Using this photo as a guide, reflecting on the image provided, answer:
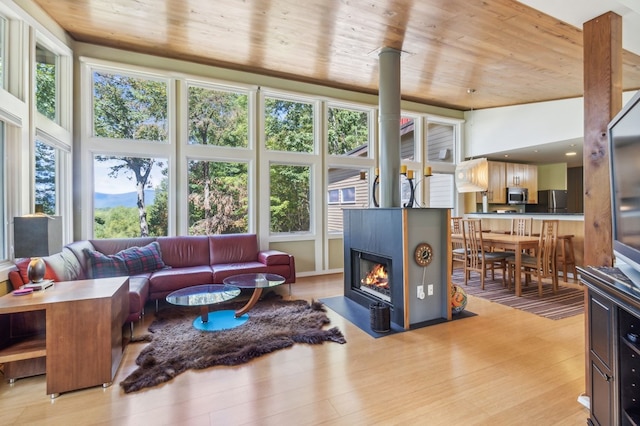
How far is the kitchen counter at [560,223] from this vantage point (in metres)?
4.97

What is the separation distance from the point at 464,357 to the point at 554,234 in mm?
2880

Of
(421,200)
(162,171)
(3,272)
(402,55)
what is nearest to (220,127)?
(162,171)

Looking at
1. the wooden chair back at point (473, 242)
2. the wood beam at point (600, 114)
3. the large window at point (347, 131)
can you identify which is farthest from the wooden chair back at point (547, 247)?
the large window at point (347, 131)

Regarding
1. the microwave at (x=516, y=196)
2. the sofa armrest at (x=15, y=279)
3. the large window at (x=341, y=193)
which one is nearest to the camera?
the sofa armrest at (x=15, y=279)

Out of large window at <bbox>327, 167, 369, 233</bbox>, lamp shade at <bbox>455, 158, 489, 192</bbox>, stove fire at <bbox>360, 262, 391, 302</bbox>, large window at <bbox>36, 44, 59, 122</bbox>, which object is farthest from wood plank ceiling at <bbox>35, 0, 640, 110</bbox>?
stove fire at <bbox>360, 262, 391, 302</bbox>

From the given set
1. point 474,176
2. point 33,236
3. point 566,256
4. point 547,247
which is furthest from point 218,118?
point 566,256

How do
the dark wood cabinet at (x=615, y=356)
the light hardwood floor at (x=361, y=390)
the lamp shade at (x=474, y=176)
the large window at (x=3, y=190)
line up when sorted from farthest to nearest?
the lamp shade at (x=474, y=176) < the large window at (x=3, y=190) < the light hardwood floor at (x=361, y=390) < the dark wood cabinet at (x=615, y=356)

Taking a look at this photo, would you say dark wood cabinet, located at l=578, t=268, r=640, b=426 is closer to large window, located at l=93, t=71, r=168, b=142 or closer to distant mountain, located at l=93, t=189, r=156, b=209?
distant mountain, located at l=93, t=189, r=156, b=209

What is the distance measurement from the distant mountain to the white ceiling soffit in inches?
188

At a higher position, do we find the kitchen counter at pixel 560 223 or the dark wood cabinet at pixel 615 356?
the kitchen counter at pixel 560 223

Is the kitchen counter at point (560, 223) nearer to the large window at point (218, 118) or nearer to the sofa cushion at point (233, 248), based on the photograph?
the sofa cushion at point (233, 248)

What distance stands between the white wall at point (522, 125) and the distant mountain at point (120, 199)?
648cm

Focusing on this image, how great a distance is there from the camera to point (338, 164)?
5.79m

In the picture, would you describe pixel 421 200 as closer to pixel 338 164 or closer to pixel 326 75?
pixel 338 164
